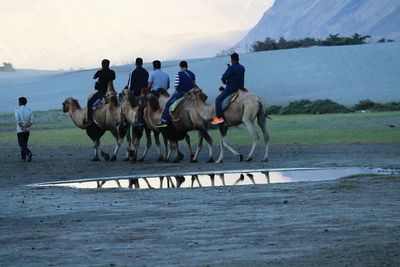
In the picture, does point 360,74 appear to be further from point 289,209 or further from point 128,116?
point 289,209

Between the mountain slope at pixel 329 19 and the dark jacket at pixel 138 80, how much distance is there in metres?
58.4

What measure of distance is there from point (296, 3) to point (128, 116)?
108 meters

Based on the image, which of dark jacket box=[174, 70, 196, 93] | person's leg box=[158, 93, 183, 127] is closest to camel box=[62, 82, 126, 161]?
person's leg box=[158, 93, 183, 127]

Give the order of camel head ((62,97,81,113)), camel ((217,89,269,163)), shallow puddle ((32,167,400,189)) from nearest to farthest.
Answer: shallow puddle ((32,167,400,189)) → camel ((217,89,269,163)) → camel head ((62,97,81,113))

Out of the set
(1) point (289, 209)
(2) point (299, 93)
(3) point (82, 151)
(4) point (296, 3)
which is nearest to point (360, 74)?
(2) point (299, 93)

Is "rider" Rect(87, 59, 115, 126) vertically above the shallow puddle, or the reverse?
"rider" Rect(87, 59, 115, 126)

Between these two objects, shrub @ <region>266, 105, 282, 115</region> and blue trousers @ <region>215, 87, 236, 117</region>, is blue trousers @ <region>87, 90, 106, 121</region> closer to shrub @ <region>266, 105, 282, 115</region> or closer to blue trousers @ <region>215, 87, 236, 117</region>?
blue trousers @ <region>215, 87, 236, 117</region>

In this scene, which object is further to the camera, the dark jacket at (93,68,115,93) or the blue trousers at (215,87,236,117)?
the dark jacket at (93,68,115,93)

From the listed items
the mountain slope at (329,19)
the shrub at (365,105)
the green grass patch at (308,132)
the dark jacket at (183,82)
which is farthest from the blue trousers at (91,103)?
the mountain slope at (329,19)

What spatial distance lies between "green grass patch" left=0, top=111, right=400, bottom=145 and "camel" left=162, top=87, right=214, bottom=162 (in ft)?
19.9

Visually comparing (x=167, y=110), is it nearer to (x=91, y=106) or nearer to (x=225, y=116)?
(x=225, y=116)

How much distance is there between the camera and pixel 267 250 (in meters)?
12.4

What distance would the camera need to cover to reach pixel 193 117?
2636 cm

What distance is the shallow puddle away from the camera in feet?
69.6
